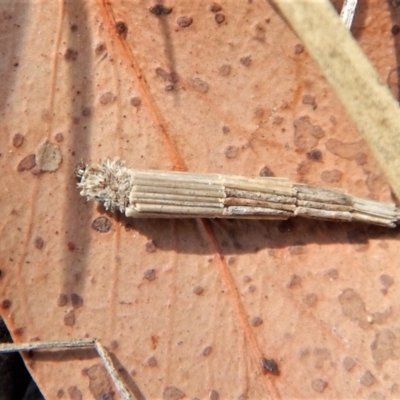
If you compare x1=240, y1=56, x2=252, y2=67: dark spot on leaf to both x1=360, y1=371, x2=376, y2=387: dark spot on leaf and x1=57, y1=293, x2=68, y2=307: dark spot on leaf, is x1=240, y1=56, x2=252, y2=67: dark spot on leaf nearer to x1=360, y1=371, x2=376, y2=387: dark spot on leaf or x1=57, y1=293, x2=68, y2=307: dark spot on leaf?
x1=57, y1=293, x2=68, y2=307: dark spot on leaf

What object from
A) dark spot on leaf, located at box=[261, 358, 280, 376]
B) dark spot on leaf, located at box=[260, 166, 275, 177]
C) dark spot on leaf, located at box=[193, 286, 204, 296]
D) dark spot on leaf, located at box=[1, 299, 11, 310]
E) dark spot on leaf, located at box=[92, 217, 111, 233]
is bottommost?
dark spot on leaf, located at box=[261, 358, 280, 376]

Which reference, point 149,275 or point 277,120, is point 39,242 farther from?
point 277,120

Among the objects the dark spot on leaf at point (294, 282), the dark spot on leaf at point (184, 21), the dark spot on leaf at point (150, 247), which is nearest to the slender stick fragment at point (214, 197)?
the dark spot on leaf at point (150, 247)

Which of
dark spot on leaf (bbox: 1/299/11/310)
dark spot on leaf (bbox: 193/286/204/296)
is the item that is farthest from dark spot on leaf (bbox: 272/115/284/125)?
dark spot on leaf (bbox: 1/299/11/310)

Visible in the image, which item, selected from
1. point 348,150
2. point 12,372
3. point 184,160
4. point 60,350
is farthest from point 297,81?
point 12,372

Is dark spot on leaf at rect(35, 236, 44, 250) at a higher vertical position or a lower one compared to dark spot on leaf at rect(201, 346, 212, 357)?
higher

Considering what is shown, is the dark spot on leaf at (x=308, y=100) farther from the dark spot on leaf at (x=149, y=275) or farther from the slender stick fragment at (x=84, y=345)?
the slender stick fragment at (x=84, y=345)
